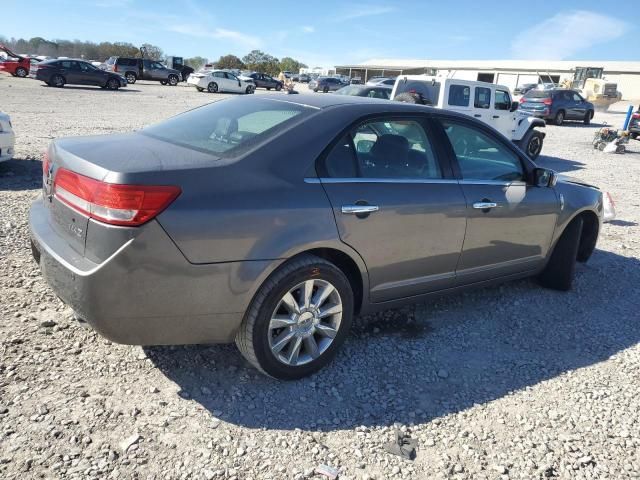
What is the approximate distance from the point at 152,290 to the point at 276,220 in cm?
73

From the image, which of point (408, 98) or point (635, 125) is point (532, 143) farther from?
point (635, 125)

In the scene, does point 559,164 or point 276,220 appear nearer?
point 276,220

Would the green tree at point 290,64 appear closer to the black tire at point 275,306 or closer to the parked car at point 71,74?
the parked car at point 71,74

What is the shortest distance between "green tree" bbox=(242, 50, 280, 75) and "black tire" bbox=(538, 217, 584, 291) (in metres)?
84.9

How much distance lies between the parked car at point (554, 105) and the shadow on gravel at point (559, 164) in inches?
419

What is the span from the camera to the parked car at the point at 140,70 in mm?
36438

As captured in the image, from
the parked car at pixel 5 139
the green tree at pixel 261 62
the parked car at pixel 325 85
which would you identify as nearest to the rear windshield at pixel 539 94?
the parked car at pixel 325 85

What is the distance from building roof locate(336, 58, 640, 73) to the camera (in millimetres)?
63625

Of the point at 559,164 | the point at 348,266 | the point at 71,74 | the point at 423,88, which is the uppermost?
the point at 423,88

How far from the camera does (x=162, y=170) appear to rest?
8.38ft

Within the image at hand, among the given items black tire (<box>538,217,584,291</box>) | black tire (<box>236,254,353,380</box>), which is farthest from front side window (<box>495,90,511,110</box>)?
black tire (<box>236,254,353,380</box>)

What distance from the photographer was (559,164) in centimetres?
1308

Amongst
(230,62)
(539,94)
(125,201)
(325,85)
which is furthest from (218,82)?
(230,62)

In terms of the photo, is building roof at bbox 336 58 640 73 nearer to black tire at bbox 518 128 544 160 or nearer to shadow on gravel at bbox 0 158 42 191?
black tire at bbox 518 128 544 160
